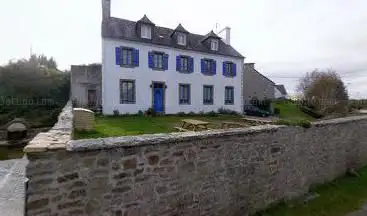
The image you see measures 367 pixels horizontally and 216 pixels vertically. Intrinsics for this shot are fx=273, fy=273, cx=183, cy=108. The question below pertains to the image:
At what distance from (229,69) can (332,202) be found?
2112cm

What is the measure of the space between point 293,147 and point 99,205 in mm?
4940

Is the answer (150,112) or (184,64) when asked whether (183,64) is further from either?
(150,112)

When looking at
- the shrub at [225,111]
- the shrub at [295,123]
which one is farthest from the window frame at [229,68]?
the shrub at [295,123]

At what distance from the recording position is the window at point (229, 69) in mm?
26417

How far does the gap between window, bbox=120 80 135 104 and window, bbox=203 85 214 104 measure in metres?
7.00

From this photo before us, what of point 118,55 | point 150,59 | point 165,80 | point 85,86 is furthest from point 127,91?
point 85,86

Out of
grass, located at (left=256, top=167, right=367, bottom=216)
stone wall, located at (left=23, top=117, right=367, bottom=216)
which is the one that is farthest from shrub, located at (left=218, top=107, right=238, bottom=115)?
stone wall, located at (left=23, top=117, right=367, bottom=216)

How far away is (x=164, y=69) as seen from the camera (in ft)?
74.5

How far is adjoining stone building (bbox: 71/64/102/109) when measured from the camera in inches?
957

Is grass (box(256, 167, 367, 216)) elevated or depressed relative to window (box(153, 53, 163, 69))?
depressed

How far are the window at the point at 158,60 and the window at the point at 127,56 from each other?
2.03 m

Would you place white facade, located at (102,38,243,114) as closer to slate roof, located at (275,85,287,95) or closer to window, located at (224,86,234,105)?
window, located at (224,86,234,105)

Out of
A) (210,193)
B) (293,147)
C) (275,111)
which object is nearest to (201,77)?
(275,111)

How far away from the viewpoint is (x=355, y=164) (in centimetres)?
973
